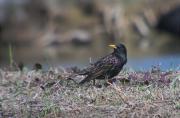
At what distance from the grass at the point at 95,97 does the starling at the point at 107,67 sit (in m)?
0.12

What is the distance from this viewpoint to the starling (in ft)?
31.3

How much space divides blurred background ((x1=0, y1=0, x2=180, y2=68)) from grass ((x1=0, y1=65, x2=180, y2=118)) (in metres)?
20.3

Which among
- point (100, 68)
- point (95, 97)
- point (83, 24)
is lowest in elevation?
point (95, 97)

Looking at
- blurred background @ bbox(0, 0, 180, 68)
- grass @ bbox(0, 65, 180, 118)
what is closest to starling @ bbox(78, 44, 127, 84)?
grass @ bbox(0, 65, 180, 118)

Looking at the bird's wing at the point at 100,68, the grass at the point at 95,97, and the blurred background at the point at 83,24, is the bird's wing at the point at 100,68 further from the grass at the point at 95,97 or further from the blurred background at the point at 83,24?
the blurred background at the point at 83,24

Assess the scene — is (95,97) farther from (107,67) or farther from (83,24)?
(83,24)

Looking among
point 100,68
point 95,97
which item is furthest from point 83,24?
point 95,97

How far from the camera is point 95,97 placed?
28.2 feet

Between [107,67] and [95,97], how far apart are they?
1.08m

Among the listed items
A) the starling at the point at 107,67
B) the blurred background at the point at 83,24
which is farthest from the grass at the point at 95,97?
the blurred background at the point at 83,24

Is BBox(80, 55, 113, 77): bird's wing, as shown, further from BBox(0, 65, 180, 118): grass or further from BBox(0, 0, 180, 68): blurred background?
BBox(0, 0, 180, 68): blurred background

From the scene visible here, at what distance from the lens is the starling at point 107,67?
376 inches

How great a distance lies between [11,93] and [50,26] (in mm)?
24522

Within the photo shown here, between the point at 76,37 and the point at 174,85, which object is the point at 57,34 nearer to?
the point at 76,37
